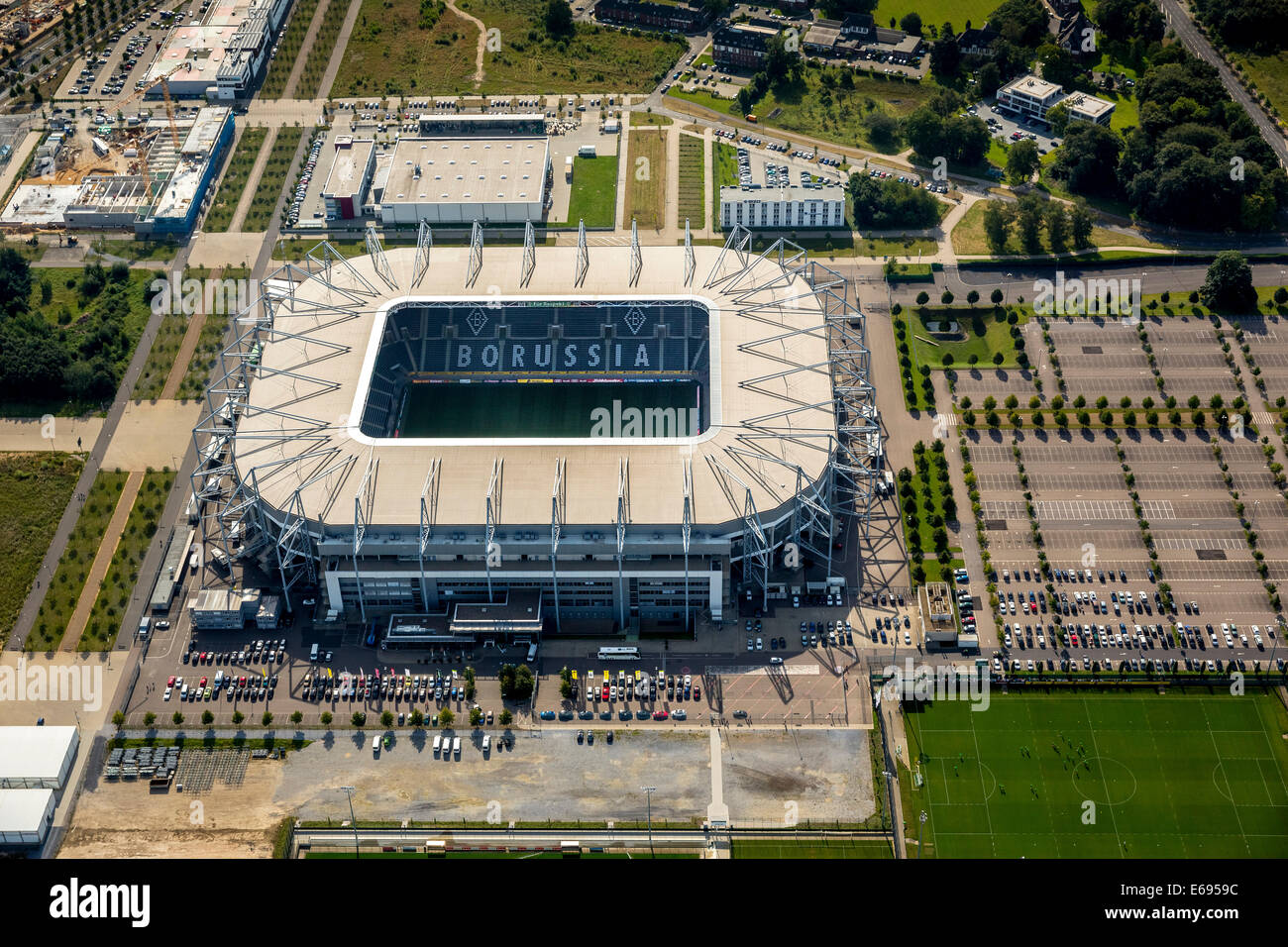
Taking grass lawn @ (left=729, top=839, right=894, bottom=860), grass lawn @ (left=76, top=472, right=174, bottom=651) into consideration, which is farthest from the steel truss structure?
grass lawn @ (left=76, top=472, right=174, bottom=651)

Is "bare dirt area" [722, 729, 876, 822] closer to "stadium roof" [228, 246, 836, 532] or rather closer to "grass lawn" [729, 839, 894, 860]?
"grass lawn" [729, 839, 894, 860]

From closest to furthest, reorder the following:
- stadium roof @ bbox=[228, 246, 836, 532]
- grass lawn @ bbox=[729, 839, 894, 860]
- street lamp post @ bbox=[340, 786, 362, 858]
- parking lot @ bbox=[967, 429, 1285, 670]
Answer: grass lawn @ bbox=[729, 839, 894, 860] < street lamp post @ bbox=[340, 786, 362, 858] < parking lot @ bbox=[967, 429, 1285, 670] < stadium roof @ bbox=[228, 246, 836, 532]

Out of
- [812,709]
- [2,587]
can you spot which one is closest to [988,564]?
[812,709]

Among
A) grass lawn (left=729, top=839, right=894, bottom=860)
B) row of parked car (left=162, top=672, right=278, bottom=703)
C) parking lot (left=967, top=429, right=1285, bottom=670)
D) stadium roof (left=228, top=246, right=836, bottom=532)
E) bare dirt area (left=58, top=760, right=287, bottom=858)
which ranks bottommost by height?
bare dirt area (left=58, top=760, right=287, bottom=858)

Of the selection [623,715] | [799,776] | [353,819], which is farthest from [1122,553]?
[353,819]

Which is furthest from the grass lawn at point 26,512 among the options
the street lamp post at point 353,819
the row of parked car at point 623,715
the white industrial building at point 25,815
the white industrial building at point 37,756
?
the row of parked car at point 623,715

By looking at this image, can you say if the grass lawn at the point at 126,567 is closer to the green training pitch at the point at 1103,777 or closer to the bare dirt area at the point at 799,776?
the bare dirt area at the point at 799,776

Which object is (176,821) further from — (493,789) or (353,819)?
(493,789)

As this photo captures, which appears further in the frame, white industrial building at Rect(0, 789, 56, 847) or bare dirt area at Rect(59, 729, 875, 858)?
bare dirt area at Rect(59, 729, 875, 858)
